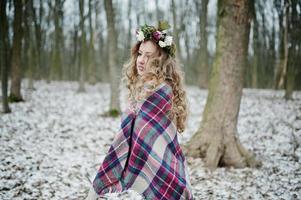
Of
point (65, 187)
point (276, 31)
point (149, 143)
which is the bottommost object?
point (65, 187)

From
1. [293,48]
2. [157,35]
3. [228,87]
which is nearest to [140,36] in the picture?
[157,35]

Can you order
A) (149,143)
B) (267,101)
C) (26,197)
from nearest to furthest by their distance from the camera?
(149,143) < (26,197) < (267,101)

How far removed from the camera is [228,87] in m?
6.11

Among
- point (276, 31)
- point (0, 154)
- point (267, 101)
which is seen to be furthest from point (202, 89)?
point (0, 154)

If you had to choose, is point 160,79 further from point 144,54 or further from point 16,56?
point 16,56

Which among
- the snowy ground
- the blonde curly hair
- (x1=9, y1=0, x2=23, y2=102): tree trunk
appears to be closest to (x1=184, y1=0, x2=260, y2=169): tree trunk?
the snowy ground

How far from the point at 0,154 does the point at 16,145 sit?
703 millimetres

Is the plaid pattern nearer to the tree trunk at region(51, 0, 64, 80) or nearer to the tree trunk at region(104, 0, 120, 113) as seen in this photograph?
the tree trunk at region(104, 0, 120, 113)

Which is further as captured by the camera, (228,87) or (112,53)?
(112,53)

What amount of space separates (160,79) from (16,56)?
9.83 m

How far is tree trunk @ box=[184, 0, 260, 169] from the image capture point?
602cm

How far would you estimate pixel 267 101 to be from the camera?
527 inches

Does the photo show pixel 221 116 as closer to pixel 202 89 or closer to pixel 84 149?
pixel 84 149

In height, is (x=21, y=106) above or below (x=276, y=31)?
below
